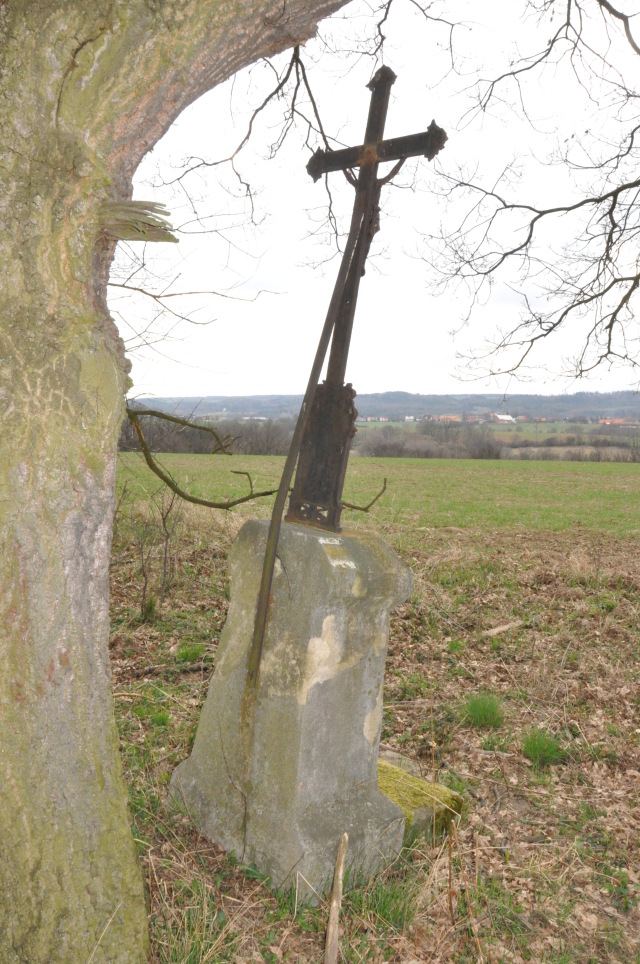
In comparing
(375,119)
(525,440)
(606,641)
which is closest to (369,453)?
(525,440)

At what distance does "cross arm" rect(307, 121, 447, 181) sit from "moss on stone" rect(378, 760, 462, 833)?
291 centimetres

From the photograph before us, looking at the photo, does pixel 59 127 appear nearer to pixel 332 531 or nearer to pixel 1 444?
pixel 1 444

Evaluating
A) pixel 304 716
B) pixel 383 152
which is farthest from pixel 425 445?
pixel 304 716

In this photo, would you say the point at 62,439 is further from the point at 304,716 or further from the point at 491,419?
the point at 491,419

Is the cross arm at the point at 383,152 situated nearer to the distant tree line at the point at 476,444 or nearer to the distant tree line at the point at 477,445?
the distant tree line at the point at 476,444

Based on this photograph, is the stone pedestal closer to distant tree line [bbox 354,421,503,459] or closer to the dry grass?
the dry grass

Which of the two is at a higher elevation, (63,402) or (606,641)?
(63,402)

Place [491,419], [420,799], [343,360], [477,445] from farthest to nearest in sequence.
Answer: [491,419] < [477,445] < [420,799] < [343,360]

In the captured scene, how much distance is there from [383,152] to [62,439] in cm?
190

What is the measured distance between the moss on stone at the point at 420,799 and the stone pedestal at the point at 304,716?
27cm

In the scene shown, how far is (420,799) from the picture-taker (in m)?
3.42

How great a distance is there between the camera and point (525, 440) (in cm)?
7231

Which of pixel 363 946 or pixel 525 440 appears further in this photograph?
pixel 525 440

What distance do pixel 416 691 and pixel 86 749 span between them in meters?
3.85
